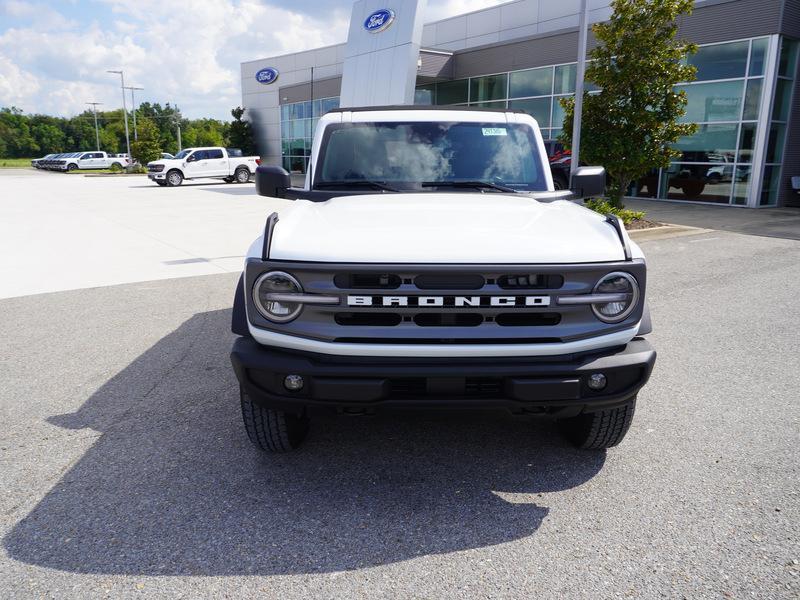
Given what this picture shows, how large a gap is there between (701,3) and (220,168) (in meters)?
21.7

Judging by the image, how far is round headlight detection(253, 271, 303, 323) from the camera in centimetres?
274

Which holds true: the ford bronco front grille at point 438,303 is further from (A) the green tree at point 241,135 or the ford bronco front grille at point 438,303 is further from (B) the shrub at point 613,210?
(A) the green tree at point 241,135

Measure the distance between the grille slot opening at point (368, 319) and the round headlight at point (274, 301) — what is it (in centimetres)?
19

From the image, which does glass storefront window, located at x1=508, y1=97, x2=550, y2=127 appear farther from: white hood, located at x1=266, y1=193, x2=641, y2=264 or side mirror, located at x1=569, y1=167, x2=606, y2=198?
white hood, located at x1=266, y1=193, x2=641, y2=264

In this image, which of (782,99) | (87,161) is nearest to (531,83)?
(782,99)

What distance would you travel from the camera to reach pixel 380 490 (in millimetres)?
3064

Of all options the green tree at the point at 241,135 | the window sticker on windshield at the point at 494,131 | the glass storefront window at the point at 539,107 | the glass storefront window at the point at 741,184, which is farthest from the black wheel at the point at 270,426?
the green tree at the point at 241,135

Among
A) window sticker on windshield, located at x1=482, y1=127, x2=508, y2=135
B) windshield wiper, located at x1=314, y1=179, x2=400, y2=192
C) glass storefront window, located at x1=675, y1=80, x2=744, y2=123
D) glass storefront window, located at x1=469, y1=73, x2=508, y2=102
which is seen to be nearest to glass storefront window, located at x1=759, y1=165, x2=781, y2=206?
glass storefront window, located at x1=675, y1=80, x2=744, y2=123

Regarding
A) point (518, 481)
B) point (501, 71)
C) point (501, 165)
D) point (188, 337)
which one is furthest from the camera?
point (501, 71)

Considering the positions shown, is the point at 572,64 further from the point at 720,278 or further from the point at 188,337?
the point at 188,337

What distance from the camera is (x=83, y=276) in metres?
8.51

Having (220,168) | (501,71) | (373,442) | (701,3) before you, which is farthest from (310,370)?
(220,168)

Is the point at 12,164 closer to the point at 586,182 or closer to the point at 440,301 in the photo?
the point at 586,182

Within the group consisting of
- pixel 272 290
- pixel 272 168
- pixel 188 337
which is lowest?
pixel 188 337
